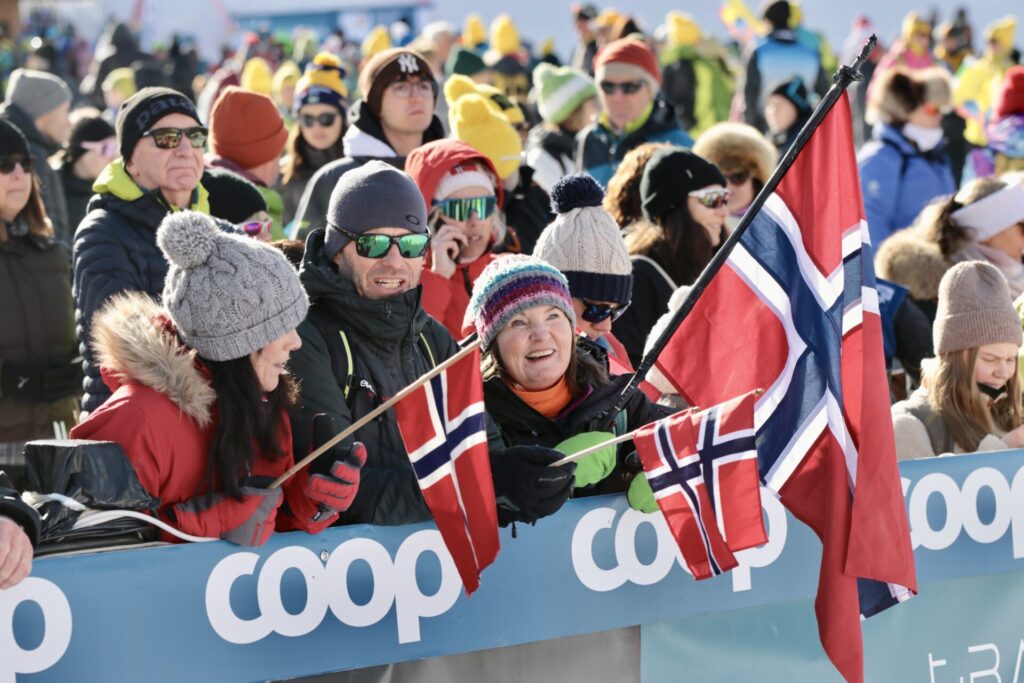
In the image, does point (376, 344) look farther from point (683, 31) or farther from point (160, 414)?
point (683, 31)

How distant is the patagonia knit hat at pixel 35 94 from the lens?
8.82 meters

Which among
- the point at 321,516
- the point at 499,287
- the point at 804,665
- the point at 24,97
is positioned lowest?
the point at 804,665

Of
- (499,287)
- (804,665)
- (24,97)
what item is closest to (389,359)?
(499,287)

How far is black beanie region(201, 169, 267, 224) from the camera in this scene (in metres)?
5.79

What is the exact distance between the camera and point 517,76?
14.1 m

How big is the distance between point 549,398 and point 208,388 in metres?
1.07

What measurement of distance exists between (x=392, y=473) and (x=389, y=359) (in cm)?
39

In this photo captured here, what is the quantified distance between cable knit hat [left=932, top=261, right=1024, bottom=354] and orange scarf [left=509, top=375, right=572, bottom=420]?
4.98ft

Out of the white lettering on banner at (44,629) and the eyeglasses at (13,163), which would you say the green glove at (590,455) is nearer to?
the white lettering on banner at (44,629)

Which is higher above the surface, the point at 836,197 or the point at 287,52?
the point at 287,52

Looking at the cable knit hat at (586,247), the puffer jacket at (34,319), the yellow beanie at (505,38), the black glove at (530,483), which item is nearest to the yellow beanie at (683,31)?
the yellow beanie at (505,38)

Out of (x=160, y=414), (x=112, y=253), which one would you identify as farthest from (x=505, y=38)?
(x=160, y=414)

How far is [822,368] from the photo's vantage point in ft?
12.8

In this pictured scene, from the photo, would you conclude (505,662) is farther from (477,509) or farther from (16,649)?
(16,649)
